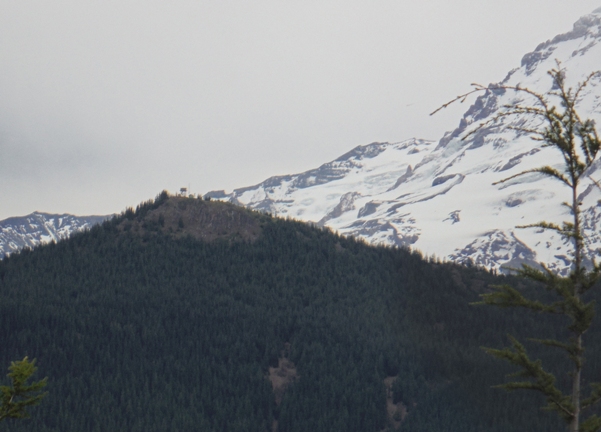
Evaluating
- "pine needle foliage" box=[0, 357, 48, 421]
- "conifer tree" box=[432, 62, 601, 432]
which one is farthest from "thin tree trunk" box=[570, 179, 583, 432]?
"pine needle foliage" box=[0, 357, 48, 421]

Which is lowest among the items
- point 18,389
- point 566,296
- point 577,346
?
point 18,389

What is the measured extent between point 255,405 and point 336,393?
1720 cm

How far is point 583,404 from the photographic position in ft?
93.9

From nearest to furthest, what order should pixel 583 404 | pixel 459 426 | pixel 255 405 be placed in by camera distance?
pixel 583 404 → pixel 459 426 → pixel 255 405

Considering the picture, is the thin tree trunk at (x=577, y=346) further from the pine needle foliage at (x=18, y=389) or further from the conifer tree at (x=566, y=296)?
the pine needle foliage at (x=18, y=389)

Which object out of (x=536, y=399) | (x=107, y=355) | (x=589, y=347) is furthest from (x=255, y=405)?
(x=589, y=347)

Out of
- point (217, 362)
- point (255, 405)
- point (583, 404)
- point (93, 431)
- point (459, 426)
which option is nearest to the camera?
point (583, 404)

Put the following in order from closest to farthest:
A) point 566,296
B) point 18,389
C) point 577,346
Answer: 1. point 566,296
2. point 577,346
3. point 18,389

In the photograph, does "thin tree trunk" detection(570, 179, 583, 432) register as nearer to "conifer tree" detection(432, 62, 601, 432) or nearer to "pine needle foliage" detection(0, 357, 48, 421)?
"conifer tree" detection(432, 62, 601, 432)

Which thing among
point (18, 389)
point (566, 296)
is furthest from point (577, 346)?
point (18, 389)

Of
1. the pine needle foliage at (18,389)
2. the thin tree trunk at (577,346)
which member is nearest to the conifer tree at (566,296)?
the thin tree trunk at (577,346)

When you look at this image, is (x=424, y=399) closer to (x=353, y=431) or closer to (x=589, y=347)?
(x=353, y=431)

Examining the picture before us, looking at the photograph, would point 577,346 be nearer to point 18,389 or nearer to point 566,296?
point 566,296

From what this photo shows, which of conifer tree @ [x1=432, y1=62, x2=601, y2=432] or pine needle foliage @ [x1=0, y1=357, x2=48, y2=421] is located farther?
pine needle foliage @ [x1=0, y1=357, x2=48, y2=421]
